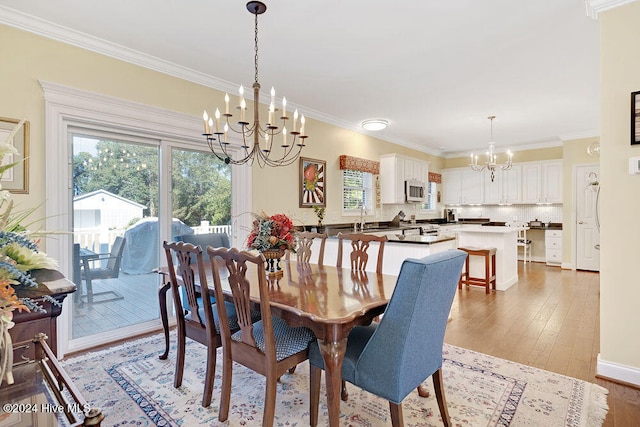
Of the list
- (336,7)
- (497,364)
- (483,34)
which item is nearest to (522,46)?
(483,34)

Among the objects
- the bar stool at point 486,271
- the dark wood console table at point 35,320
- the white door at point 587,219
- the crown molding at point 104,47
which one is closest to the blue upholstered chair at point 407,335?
the dark wood console table at point 35,320

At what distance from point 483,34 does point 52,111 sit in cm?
351

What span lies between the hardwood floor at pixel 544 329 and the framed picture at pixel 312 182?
91.7 inches

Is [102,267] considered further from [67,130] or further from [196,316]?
[196,316]

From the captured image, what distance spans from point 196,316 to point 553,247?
7.23 m

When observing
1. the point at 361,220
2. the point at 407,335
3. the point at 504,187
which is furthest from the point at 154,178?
the point at 504,187

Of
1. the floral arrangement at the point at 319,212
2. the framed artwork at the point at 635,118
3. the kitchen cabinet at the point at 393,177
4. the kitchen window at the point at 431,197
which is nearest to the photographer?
the framed artwork at the point at 635,118

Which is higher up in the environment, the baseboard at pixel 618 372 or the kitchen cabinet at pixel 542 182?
the kitchen cabinet at pixel 542 182

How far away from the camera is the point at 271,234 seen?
7.23 feet

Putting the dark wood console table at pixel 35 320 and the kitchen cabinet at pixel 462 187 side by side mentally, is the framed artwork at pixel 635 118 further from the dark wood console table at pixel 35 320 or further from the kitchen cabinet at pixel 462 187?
the kitchen cabinet at pixel 462 187

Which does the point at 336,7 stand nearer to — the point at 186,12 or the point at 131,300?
the point at 186,12

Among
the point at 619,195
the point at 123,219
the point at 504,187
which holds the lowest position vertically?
the point at 123,219

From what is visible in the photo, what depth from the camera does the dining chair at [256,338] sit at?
154cm

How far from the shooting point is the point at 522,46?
288 cm
